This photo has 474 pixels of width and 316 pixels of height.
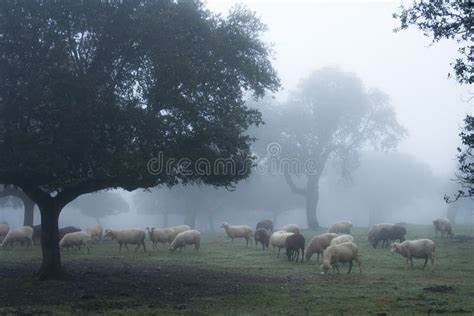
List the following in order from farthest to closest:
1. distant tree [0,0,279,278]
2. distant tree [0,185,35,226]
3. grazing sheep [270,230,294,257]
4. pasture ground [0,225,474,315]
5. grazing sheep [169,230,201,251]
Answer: distant tree [0,185,35,226]
grazing sheep [169,230,201,251]
grazing sheep [270,230,294,257]
distant tree [0,0,279,278]
pasture ground [0,225,474,315]

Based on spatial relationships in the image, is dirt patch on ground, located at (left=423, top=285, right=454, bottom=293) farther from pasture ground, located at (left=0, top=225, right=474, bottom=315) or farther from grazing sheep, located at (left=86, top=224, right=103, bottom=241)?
grazing sheep, located at (left=86, top=224, right=103, bottom=241)

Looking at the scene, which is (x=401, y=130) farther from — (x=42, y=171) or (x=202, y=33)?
(x=42, y=171)

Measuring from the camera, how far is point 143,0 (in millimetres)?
19516

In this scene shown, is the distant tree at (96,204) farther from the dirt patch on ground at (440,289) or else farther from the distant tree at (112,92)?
the dirt patch on ground at (440,289)

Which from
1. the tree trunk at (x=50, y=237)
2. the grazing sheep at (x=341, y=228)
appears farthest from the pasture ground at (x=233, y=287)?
the grazing sheep at (x=341, y=228)

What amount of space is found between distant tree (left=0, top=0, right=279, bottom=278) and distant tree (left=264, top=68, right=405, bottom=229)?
4041 cm

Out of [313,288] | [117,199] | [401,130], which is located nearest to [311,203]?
[401,130]

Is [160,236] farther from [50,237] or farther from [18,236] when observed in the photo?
[50,237]

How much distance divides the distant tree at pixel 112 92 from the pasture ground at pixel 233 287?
130 inches

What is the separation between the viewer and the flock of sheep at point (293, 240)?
24609mm

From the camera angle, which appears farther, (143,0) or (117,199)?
(117,199)

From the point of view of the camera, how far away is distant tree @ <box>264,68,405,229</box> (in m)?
60.4

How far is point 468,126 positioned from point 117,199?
311ft

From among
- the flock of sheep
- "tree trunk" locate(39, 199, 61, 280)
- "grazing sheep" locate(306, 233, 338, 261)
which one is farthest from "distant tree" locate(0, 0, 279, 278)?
"grazing sheep" locate(306, 233, 338, 261)
